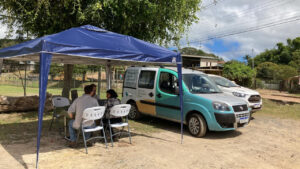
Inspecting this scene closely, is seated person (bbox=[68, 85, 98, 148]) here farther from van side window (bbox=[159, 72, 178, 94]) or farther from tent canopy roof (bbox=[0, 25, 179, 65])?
van side window (bbox=[159, 72, 178, 94])

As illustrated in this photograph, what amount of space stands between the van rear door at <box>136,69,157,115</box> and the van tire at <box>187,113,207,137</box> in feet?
4.98

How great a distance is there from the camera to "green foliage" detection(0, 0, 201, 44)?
7.76 meters

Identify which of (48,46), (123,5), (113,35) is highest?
(123,5)

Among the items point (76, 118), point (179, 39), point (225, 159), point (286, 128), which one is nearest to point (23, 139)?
point (76, 118)

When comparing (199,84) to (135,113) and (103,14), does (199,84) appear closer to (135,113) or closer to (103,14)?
(135,113)

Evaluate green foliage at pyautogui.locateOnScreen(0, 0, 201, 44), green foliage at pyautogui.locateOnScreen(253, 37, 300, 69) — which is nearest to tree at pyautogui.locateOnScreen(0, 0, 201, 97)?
green foliage at pyautogui.locateOnScreen(0, 0, 201, 44)

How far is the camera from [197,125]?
6895 mm

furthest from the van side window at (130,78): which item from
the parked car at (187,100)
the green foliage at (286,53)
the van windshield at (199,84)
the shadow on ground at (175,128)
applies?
the green foliage at (286,53)

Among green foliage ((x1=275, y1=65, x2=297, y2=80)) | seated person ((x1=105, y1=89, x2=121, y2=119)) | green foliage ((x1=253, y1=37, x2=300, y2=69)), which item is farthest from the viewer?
green foliage ((x1=253, y1=37, x2=300, y2=69))

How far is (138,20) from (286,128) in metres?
6.61

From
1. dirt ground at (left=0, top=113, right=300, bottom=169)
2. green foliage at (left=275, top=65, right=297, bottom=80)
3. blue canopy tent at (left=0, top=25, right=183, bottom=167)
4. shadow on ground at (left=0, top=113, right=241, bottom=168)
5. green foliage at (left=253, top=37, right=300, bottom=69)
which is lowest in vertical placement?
dirt ground at (left=0, top=113, right=300, bottom=169)

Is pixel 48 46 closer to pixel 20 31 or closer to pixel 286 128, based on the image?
pixel 20 31

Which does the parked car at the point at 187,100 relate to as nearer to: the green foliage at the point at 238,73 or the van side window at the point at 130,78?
the van side window at the point at 130,78

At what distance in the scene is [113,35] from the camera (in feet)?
19.5
